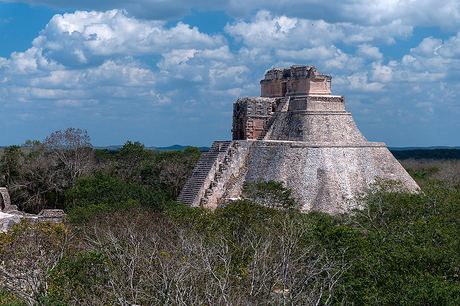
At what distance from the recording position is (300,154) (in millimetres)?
24625

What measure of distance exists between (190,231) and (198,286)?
4.27 metres

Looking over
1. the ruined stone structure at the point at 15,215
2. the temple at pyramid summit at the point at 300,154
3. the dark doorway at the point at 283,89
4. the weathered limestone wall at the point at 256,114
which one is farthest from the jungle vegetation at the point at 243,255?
the dark doorway at the point at 283,89

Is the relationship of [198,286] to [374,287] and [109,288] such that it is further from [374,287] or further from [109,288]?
[374,287]

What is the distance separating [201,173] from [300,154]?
5.30 m

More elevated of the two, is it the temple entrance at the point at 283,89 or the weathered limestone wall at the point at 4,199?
the temple entrance at the point at 283,89

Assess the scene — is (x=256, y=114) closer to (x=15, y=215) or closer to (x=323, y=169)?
(x=323, y=169)

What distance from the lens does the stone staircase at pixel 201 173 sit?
2486 centimetres

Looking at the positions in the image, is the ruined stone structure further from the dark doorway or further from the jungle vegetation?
the dark doorway

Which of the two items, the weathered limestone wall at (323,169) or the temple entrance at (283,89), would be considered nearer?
the weathered limestone wall at (323,169)

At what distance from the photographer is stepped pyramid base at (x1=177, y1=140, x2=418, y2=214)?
23031 millimetres

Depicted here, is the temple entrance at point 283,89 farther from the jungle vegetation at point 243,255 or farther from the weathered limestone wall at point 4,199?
the weathered limestone wall at point 4,199

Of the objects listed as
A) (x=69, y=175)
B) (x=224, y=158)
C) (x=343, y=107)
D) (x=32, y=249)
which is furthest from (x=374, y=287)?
(x=69, y=175)

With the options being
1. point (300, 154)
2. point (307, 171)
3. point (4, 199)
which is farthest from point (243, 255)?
point (4, 199)

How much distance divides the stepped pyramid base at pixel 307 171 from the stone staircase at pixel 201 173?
0.48ft
